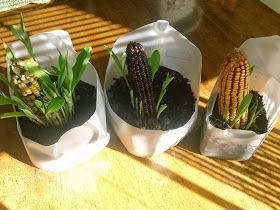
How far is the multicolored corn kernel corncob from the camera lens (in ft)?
1.97

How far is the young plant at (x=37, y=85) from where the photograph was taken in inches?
22.8

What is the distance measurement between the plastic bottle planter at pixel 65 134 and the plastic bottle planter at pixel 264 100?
0.21 metres

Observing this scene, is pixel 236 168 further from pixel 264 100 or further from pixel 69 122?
pixel 69 122

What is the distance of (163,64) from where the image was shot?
0.80m

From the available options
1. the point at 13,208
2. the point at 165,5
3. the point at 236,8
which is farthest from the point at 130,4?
the point at 13,208

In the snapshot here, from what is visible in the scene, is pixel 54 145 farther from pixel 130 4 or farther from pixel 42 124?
pixel 130 4

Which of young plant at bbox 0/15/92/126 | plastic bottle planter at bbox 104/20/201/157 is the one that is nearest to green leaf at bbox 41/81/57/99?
young plant at bbox 0/15/92/126

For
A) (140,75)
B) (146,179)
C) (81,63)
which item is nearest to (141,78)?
(140,75)

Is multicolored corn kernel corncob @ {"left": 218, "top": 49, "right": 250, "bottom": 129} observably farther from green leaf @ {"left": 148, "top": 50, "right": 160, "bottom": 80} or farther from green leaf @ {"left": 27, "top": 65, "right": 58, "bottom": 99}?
green leaf @ {"left": 27, "top": 65, "right": 58, "bottom": 99}

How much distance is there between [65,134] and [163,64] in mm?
298

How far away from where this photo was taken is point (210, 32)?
978 millimetres

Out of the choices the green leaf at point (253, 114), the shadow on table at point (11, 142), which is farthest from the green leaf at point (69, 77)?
the green leaf at point (253, 114)

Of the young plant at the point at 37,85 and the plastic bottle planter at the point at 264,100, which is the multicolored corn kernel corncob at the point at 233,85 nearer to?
the plastic bottle planter at the point at 264,100

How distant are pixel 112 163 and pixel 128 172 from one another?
4 cm
